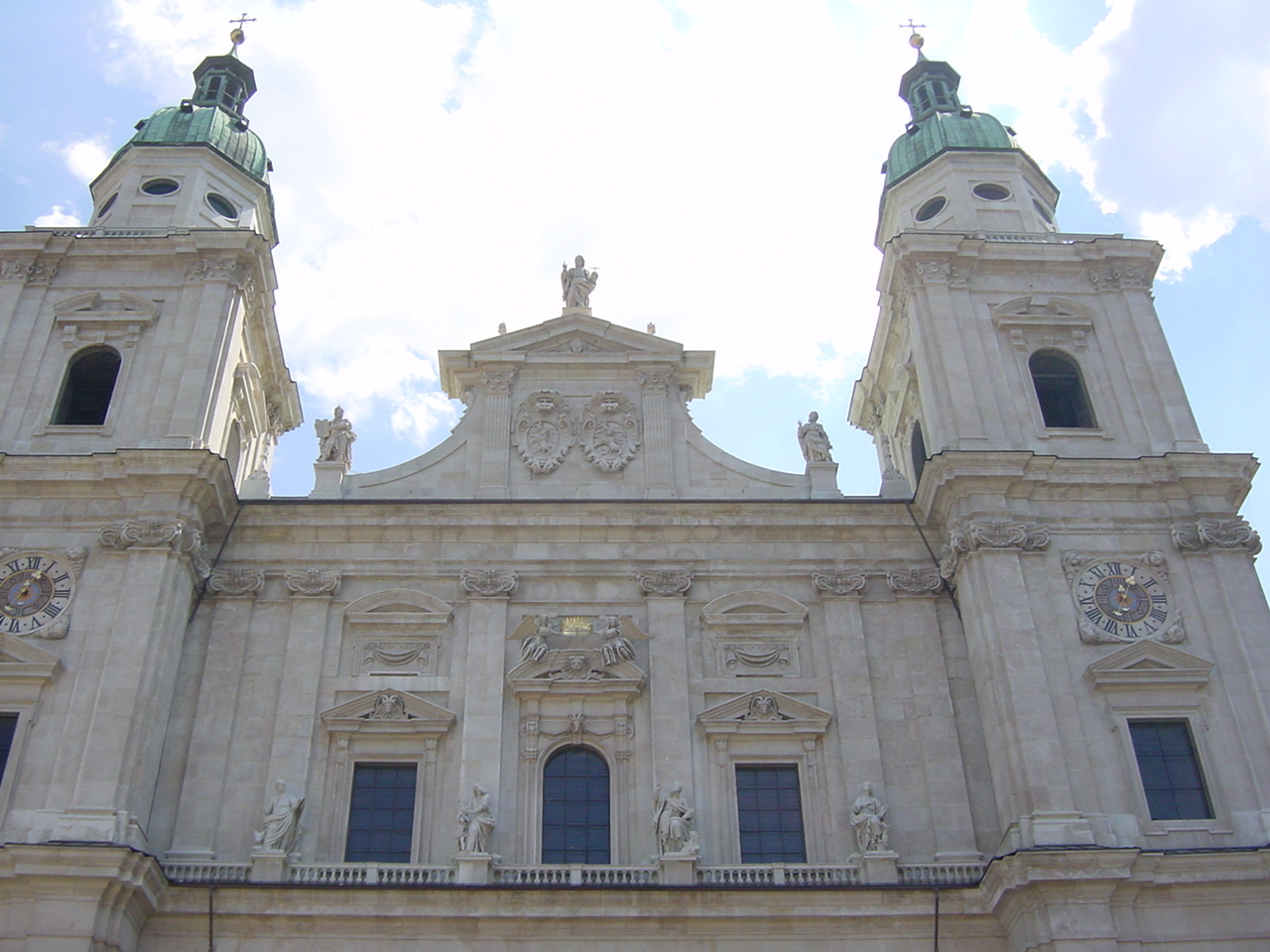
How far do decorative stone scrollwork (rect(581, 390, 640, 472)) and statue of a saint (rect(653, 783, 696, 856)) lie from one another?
7207mm

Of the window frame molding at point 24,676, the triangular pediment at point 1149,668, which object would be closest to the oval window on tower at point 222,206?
the window frame molding at point 24,676

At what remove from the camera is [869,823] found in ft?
71.8

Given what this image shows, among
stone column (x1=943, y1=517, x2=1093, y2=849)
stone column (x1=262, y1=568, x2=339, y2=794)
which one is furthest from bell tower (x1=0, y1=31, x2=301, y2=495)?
stone column (x1=943, y1=517, x2=1093, y2=849)

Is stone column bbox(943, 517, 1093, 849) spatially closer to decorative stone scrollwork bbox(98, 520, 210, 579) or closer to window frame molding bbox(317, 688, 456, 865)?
window frame molding bbox(317, 688, 456, 865)

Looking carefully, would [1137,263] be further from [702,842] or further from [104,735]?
[104,735]

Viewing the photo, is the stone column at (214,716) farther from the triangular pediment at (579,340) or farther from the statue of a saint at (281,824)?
the triangular pediment at (579,340)

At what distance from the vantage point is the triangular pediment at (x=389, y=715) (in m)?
23.2

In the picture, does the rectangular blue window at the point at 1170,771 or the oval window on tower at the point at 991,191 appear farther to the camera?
the oval window on tower at the point at 991,191

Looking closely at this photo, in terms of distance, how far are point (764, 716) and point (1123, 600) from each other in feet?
22.2

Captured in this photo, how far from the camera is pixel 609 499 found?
2550 cm

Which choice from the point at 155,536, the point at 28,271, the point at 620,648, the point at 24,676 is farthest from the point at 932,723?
the point at 28,271

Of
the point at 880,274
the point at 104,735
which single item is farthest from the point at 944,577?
the point at 104,735

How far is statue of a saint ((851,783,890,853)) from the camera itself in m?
21.8

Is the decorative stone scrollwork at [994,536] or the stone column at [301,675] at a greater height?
the decorative stone scrollwork at [994,536]
